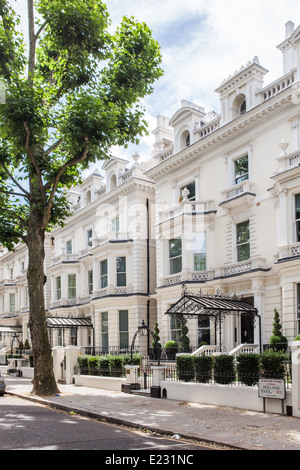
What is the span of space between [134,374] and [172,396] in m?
2.59

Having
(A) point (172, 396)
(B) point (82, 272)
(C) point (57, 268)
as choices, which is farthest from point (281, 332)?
(C) point (57, 268)

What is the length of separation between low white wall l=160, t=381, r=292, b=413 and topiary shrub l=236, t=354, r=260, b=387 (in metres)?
0.34

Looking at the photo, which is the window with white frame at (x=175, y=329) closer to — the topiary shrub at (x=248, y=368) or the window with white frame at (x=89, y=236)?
the window with white frame at (x=89, y=236)

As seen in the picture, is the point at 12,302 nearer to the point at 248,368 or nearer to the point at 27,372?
the point at 27,372

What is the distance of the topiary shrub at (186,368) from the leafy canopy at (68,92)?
7.44 meters

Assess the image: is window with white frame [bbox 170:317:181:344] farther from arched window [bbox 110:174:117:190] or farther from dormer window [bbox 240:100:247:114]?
arched window [bbox 110:174:117:190]

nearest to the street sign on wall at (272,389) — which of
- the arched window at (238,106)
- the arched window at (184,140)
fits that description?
the arched window at (238,106)

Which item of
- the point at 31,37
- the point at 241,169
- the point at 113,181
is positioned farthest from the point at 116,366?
the point at 113,181

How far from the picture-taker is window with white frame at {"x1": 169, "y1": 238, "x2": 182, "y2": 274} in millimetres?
25941

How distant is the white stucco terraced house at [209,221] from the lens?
66.5 feet

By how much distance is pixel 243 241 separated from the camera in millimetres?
22719

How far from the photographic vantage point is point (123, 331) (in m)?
30.3

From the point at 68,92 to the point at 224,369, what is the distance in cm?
1233

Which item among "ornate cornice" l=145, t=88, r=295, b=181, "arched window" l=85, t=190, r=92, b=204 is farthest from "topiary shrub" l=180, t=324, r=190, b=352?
"arched window" l=85, t=190, r=92, b=204
